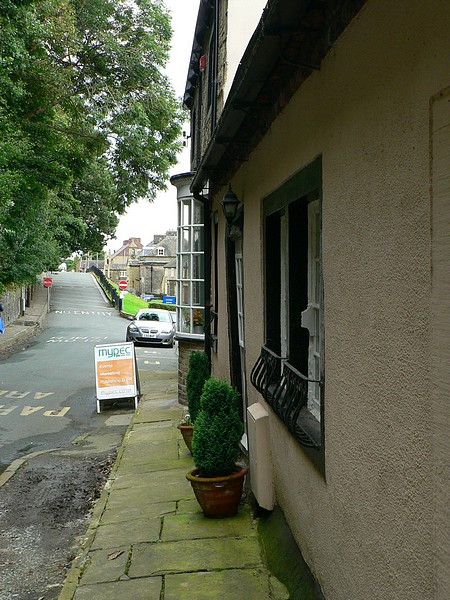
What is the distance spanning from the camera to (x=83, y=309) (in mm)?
50594

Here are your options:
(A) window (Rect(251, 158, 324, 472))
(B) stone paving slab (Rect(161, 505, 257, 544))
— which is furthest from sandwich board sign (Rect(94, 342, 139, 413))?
(A) window (Rect(251, 158, 324, 472))

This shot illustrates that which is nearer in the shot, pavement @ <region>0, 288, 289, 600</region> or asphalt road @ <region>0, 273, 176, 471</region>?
pavement @ <region>0, 288, 289, 600</region>

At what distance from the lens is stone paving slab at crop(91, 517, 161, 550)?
604 cm

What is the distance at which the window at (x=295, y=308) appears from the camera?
4.50 metres

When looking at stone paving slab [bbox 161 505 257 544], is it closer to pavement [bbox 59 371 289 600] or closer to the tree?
pavement [bbox 59 371 289 600]

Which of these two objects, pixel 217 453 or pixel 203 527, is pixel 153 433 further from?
pixel 217 453

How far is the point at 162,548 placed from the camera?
5789mm

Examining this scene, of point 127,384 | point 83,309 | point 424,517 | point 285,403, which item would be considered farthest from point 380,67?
point 83,309

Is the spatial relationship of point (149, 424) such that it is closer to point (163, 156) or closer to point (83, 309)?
point (163, 156)

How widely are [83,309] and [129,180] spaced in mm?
25650

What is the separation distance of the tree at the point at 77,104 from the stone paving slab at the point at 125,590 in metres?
12.0

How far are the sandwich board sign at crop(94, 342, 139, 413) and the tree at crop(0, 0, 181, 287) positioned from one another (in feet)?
15.2

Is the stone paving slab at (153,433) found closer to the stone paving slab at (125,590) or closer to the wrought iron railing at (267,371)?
the wrought iron railing at (267,371)

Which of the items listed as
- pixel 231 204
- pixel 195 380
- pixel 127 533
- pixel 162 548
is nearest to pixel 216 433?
pixel 162 548
